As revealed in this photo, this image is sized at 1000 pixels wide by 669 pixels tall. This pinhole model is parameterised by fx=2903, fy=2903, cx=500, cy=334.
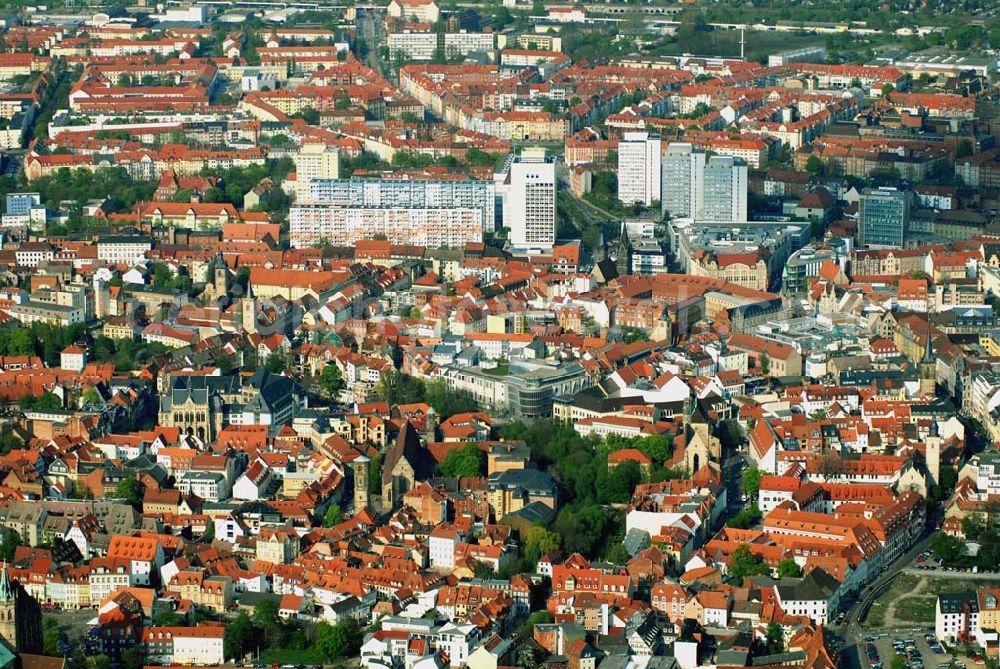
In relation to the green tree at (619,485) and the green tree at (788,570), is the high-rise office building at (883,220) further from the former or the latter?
the green tree at (788,570)

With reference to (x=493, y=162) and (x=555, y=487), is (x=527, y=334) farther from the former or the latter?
(x=493, y=162)

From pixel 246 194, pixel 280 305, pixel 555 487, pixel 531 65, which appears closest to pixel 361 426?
pixel 555 487

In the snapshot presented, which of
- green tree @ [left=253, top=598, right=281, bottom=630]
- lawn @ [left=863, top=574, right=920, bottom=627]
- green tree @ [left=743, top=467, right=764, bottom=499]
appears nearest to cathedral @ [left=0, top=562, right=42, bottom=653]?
green tree @ [left=253, top=598, right=281, bottom=630]

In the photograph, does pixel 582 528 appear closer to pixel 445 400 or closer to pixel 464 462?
pixel 464 462

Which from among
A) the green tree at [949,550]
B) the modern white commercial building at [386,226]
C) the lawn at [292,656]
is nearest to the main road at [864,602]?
the green tree at [949,550]

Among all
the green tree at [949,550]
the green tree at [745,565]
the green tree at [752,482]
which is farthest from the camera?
the green tree at [752,482]

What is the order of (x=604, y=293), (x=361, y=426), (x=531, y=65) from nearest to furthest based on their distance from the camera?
1. (x=361, y=426)
2. (x=604, y=293)
3. (x=531, y=65)
